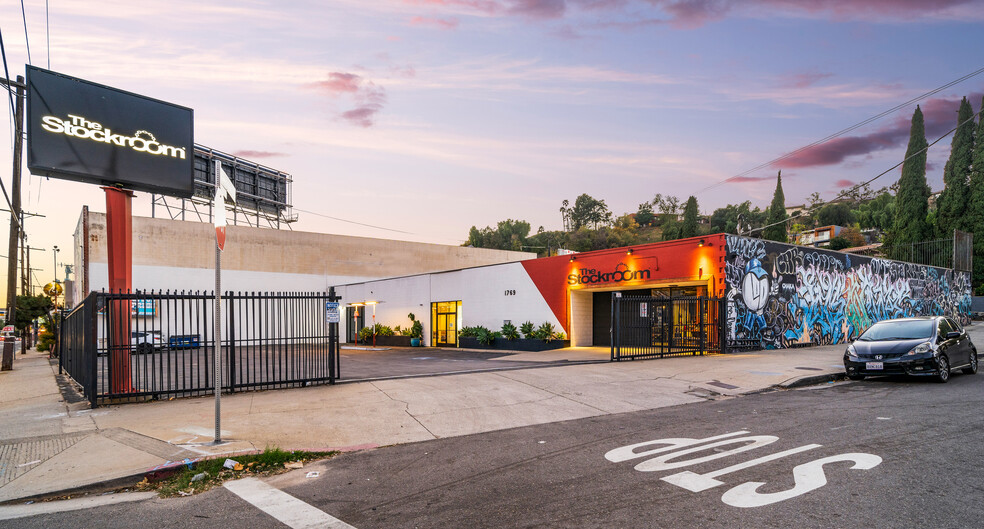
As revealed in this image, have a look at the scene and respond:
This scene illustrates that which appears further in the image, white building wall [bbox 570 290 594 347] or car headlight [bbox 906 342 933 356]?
white building wall [bbox 570 290 594 347]

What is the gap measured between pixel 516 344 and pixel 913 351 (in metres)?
18.2

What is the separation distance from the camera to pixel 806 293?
77.3ft

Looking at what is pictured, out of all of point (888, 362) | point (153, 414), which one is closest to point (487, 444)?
point (153, 414)

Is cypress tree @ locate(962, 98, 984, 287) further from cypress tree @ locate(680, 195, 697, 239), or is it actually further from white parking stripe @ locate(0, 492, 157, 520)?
white parking stripe @ locate(0, 492, 157, 520)

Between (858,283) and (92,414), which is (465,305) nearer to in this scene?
(858,283)

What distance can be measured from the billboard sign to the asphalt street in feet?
30.7

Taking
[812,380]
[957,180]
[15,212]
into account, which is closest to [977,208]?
[957,180]

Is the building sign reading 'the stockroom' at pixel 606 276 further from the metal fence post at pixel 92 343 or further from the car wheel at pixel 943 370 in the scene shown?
the metal fence post at pixel 92 343

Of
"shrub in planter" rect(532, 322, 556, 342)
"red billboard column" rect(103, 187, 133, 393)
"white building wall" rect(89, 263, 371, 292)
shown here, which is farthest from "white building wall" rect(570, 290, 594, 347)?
"white building wall" rect(89, 263, 371, 292)

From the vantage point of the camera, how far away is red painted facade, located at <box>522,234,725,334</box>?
21.0 metres

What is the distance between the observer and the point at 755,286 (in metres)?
21.4

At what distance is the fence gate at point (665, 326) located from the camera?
1802cm

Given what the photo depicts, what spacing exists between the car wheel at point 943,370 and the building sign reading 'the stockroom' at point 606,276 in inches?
456

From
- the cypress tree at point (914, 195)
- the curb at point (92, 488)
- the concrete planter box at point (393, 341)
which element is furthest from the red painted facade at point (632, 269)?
the cypress tree at point (914, 195)
